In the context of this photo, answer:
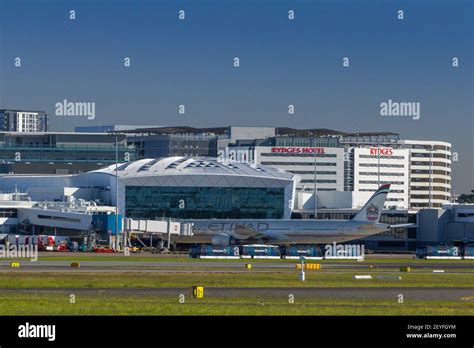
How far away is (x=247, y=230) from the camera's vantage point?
574 ft

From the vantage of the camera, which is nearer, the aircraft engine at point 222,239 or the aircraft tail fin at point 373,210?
the aircraft engine at point 222,239

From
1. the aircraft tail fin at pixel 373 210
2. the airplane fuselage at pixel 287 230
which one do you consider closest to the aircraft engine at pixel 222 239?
the airplane fuselage at pixel 287 230

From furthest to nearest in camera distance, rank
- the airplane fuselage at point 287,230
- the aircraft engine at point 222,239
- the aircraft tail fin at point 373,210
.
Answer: the aircraft tail fin at point 373,210
the aircraft engine at point 222,239
the airplane fuselage at point 287,230

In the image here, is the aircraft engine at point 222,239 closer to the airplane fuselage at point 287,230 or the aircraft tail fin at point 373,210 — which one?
the airplane fuselage at point 287,230

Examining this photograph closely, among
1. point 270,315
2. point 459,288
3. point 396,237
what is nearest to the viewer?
point 270,315

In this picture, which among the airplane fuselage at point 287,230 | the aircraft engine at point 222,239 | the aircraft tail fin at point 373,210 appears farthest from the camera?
the aircraft tail fin at point 373,210

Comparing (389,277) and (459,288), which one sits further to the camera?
(389,277)

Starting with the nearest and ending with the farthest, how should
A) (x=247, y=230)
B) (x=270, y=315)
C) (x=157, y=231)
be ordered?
(x=270, y=315) < (x=157, y=231) < (x=247, y=230)

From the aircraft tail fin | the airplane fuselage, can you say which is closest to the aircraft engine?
the airplane fuselage

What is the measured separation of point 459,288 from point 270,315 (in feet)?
84.8

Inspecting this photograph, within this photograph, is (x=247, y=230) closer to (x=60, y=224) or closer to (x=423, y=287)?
(x=60, y=224)

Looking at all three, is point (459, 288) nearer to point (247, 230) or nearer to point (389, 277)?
point (389, 277)
